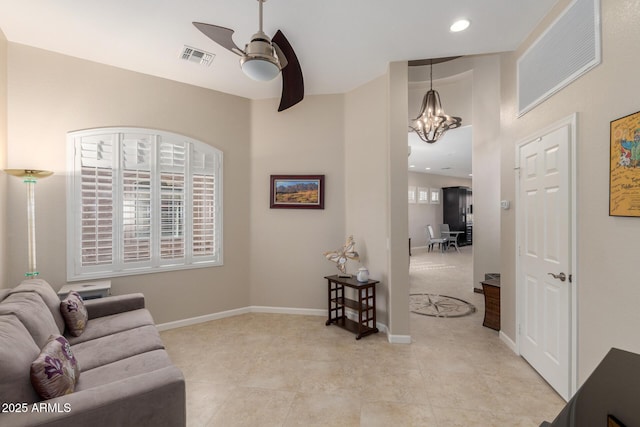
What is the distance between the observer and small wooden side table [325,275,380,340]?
335 cm

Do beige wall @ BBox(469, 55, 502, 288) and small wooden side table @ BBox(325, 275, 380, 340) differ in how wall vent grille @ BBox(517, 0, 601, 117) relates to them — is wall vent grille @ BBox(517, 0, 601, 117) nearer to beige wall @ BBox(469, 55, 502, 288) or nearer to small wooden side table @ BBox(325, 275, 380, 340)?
small wooden side table @ BBox(325, 275, 380, 340)

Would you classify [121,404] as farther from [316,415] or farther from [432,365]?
[432,365]

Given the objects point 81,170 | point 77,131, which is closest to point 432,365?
point 81,170

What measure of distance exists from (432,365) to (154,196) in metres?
3.70

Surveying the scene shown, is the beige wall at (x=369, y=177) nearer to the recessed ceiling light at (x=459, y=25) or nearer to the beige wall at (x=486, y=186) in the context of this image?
the recessed ceiling light at (x=459, y=25)

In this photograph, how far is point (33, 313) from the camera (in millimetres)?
1883

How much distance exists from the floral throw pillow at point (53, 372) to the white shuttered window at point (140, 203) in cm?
191

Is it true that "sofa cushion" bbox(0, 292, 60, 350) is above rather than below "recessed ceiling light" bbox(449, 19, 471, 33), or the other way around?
below

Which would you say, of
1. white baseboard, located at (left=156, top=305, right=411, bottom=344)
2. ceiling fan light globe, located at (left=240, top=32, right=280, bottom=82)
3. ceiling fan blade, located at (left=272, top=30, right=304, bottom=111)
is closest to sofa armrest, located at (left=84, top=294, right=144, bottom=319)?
white baseboard, located at (left=156, top=305, right=411, bottom=344)

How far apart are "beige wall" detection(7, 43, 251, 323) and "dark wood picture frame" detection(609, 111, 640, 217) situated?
384 cm

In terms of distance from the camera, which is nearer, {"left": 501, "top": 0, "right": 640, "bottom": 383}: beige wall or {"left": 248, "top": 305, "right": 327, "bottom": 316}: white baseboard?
{"left": 501, "top": 0, "right": 640, "bottom": 383}: beige wall

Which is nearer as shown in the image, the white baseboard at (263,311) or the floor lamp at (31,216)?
the floor lamp at (31,216)

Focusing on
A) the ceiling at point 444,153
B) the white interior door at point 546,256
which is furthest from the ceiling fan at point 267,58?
the ceiling at point 444,153

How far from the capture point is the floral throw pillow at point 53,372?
137 centimetres
